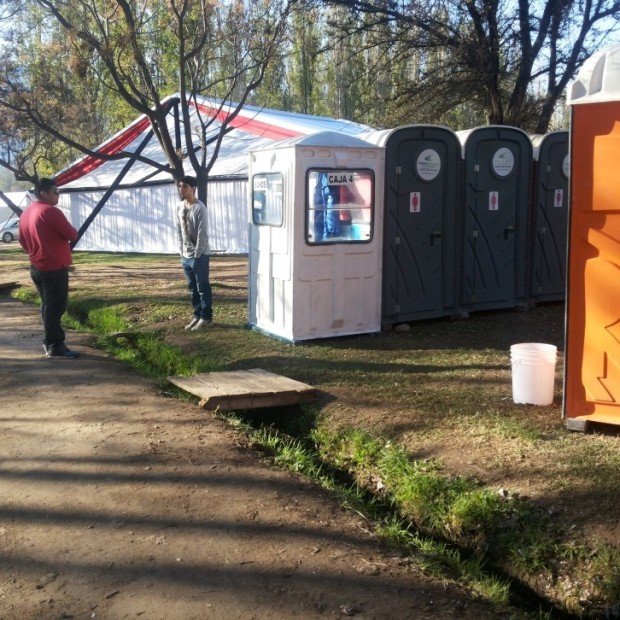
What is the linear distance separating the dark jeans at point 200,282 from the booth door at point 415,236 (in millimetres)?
2270

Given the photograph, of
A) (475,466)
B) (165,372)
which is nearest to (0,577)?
(475,466)

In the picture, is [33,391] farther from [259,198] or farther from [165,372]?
[259,198]

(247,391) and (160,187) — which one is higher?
(160,187)

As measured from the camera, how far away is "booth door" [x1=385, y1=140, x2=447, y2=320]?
30.7 ft

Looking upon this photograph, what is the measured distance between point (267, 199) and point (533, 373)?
164 inches

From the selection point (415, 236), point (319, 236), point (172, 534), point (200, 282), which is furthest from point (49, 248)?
point (172, 534)

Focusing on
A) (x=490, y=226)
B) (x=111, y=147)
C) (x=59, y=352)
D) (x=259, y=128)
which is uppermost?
(x=259, y=128)

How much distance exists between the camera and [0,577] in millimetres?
3812

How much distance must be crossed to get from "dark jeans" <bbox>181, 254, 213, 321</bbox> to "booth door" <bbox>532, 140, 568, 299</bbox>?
14.8 ft

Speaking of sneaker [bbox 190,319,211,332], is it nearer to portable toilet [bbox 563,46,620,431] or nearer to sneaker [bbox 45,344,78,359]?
sneaker [bbox 45,344,78,359]

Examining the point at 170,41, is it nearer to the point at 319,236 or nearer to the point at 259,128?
the point at 259,128

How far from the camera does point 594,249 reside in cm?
550

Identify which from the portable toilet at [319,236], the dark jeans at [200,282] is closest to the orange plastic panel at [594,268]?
the portable toilet at [319,236]

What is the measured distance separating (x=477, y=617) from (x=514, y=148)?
313 inches
